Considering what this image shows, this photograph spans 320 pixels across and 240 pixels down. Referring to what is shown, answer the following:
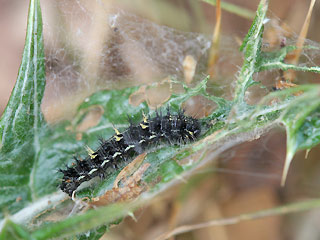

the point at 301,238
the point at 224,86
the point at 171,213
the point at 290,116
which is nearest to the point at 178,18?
the point at 224,86

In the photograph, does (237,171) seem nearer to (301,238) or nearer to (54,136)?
(301,238)

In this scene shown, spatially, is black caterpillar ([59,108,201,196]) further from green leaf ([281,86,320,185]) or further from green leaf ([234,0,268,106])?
green leaf ([281,86,320,185])

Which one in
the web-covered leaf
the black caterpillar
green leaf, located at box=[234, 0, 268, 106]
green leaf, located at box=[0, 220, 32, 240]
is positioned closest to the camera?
green leaf, located at box=[0, 220, 32, 240]

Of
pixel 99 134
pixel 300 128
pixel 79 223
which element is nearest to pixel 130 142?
pixel 99 134

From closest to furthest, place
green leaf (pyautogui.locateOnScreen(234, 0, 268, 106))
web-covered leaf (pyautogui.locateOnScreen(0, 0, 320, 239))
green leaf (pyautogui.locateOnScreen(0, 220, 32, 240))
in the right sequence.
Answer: green leaf (pyautogui.locateOnScreen(0, 220, 32, 240)), web-covered leaf (pyautogui.locateOnScreen(0, 0, 320, 239)), green leaf (pyautogui.locateOnScreen(234, 0, 268, 106))

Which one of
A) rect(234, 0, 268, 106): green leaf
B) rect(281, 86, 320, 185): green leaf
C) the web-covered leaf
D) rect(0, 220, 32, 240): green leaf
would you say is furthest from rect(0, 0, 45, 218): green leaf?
rect(281, 86, 320, 185): green leaf

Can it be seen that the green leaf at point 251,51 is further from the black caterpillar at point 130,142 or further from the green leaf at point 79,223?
the green leaf at point 79,223
